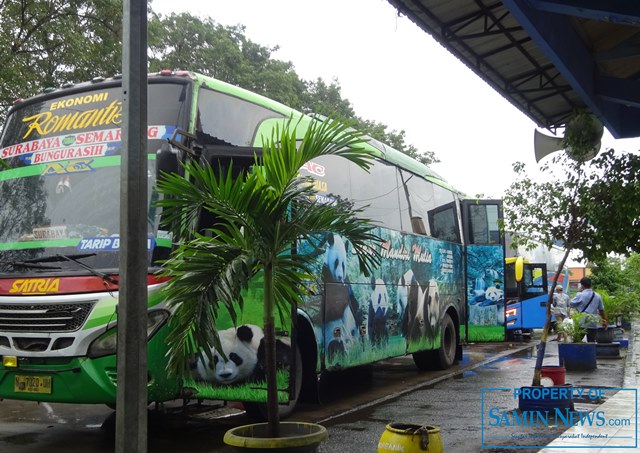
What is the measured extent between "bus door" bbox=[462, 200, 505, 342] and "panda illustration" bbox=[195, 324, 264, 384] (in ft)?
28.1

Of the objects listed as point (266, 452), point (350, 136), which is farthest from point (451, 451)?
point (350, 136)

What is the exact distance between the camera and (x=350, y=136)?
515 cm

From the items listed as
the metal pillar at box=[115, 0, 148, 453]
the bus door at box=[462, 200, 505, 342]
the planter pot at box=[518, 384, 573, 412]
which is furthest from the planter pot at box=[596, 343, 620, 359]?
the metal pillar at box=[115, 0, 148, 453]

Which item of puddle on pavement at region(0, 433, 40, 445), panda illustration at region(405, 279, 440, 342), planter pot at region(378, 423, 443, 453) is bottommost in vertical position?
puddle on pavement at region(0, 433, 40, 445)

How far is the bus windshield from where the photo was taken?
6.75 m

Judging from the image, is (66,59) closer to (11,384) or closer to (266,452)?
(11,384)

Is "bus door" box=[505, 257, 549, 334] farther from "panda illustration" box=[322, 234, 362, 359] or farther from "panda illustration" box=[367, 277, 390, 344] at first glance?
"panda illustration" box=[322, 234, 362, 359]

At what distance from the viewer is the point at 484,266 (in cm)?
1545

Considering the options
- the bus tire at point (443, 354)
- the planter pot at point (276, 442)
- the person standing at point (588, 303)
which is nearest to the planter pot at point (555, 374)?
the bus tire at point (443, 354)

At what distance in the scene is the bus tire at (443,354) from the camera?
13453mm

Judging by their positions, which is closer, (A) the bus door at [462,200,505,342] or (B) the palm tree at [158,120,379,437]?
(B) the palm tree at [158,120,379,437]

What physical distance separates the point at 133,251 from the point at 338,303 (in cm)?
556

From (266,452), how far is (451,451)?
274cm

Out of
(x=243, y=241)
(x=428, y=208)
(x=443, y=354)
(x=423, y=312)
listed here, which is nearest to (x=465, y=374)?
(x=443, y=354)
